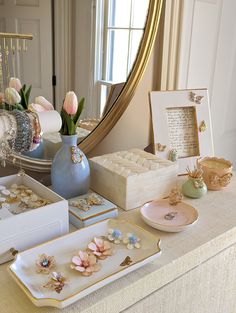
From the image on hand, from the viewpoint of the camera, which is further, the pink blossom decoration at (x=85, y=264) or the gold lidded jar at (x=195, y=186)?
the gold lidded jar at (x=195, y=186)

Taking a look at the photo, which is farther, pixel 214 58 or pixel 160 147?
pixel 214 58

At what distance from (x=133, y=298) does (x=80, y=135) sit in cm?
53

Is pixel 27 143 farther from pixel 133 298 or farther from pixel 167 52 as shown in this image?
pixel 167 52

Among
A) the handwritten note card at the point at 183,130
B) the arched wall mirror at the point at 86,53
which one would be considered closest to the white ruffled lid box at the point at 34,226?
the arched wall mirror at the point at 86,53

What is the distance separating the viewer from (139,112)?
127 centimetres

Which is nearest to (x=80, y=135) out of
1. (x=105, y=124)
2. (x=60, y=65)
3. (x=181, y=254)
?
(x=105, y=124)

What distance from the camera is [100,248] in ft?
2.57

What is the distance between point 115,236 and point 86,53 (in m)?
0.55

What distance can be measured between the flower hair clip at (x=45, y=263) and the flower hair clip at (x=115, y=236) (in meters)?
0.14

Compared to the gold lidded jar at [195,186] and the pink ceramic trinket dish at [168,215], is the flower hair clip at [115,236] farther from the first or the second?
the gold lidded jar at [195,186]

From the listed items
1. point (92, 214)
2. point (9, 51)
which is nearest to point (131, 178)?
point (92, 214)

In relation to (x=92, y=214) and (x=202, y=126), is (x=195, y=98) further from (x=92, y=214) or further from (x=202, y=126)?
(x=92, y=214)

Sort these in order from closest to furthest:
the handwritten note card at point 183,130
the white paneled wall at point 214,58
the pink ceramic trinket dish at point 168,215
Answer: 1. the pink ceramic trinket dish at point 168,215
2. the handwritten note card at point 183,130
3. the white paneled wall at point 214,58

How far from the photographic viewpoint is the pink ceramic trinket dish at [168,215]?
879 mm
